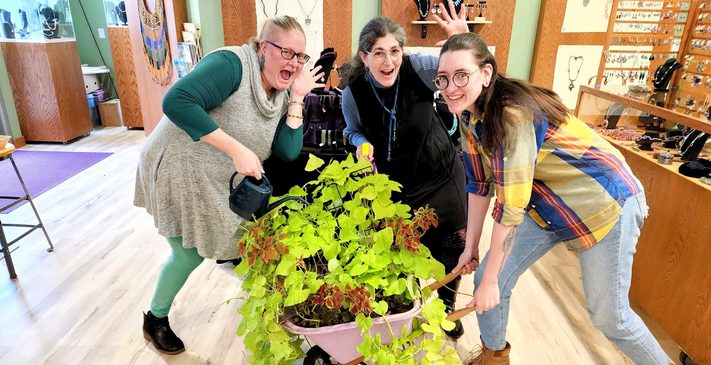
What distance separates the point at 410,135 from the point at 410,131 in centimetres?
2

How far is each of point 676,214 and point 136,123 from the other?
543 centimetres

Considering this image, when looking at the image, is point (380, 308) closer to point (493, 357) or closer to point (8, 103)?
point (493, 357)

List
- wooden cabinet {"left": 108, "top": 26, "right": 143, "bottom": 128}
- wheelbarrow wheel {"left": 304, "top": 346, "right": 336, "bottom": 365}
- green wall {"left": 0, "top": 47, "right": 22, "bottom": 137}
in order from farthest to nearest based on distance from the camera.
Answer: wooden cabinet {"left": 108, "top": 26, "right": 143, "bottom": 128}, green wall {"left": 0, "top": 47, "right": 22, "bottom": 137}, wheelbarrow wheel {"left": 304, "top": 346, "right": 336, "bottom": 365}

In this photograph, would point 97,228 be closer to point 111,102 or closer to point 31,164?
point 31,164

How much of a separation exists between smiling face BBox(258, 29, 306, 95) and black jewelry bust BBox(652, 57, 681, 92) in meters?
1.74

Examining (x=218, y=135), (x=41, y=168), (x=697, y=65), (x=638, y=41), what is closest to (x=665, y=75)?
(x=697, y=65)

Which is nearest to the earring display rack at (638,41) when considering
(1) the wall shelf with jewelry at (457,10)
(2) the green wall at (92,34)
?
(1) the wall shelf with jewelry at (457,10)

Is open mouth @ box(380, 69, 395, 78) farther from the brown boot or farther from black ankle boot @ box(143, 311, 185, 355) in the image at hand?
black ankle boot @ box(143, 311, 185, 355)

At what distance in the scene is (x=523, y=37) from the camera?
4.07 m

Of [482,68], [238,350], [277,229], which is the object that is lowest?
[238,350]

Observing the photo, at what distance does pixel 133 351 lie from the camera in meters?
1.86

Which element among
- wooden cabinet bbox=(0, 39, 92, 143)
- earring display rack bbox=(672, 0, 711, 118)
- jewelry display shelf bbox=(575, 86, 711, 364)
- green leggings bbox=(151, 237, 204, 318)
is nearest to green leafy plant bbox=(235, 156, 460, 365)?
green leggings bbox=(151, 237, 204, 318)

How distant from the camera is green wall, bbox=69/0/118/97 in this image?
5.57 meters

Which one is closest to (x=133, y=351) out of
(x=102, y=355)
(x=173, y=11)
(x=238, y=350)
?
(x=102, y=355)
